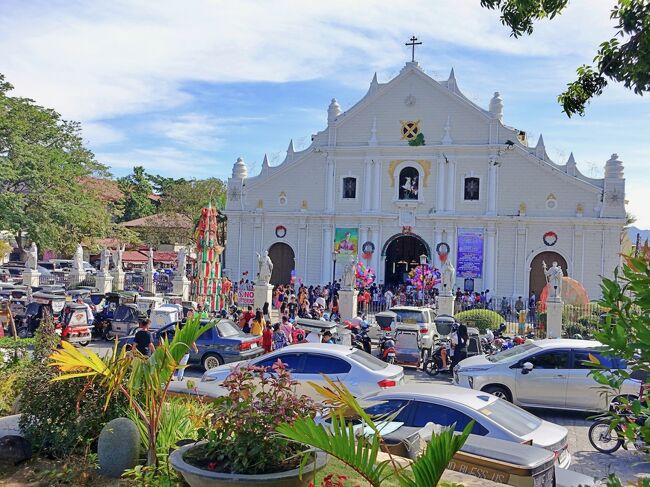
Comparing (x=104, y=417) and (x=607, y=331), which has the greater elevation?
(x=607, y=331)

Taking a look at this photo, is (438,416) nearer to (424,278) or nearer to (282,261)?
(424,278)

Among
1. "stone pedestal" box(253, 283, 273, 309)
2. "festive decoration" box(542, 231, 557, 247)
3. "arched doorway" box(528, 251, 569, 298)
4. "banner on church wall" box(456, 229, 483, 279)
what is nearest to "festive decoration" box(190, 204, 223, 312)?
"stone pedestal" box(253, 283, 273, 309)

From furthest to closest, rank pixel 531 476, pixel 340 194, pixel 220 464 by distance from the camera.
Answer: pixel 340 194 → pixel 531 476 → pixel 220 464

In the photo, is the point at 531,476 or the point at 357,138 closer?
the point at 531,476

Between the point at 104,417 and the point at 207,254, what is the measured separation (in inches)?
745

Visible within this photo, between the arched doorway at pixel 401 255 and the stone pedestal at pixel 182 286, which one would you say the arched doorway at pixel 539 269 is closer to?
the arched doorway at pixel 401 255

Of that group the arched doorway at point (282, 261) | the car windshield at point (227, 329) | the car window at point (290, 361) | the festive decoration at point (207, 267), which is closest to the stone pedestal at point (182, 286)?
the festive decoration at point (207, 267)

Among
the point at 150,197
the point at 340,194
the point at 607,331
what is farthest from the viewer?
the point at 150,197

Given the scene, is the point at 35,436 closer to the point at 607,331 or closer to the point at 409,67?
the point at 607,331

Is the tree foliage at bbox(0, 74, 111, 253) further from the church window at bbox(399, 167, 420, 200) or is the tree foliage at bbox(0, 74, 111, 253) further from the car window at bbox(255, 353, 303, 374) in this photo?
the car window at bbox(255, 353, 303, 374)

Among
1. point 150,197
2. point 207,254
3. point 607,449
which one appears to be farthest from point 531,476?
point 150,197

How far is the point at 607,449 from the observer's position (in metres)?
9.97

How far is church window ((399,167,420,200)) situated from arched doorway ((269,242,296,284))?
7.24 meters

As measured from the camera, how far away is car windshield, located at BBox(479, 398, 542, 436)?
7457 mm
